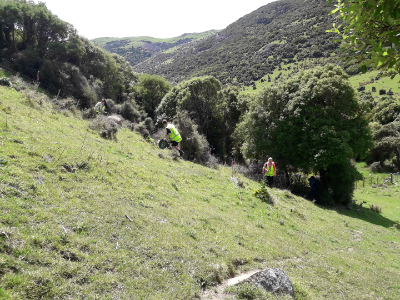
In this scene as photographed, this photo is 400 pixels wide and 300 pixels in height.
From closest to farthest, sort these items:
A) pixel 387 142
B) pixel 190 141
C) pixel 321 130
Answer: pixel 321 130 < pixel 190 141 < pixel 387 142

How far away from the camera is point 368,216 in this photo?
62.9ft

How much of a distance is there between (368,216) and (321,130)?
26.5 feet

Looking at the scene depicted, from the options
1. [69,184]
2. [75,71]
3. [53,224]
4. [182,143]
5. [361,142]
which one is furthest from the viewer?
[75,71]

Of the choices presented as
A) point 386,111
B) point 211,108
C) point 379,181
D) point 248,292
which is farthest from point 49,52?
point 386,111

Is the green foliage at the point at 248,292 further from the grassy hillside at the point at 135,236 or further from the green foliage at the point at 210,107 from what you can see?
the green foliage at the point at 210,107

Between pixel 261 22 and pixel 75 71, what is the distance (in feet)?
543

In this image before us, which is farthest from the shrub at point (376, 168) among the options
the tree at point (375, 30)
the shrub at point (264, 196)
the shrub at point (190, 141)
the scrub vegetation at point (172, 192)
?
the tree at point (375, 30)

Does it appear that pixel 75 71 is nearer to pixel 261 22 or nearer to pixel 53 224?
pixel 53 224

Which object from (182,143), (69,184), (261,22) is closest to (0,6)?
(182,143)

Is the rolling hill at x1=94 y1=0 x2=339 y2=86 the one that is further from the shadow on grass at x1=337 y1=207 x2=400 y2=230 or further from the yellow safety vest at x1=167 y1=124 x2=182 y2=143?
the yellow safety vest at x1=167 y1=124 x2=182 y2=143

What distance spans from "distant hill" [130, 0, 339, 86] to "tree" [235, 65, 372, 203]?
70490 millimetres

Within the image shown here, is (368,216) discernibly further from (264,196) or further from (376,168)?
(376,168)

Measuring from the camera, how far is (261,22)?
6304 inches

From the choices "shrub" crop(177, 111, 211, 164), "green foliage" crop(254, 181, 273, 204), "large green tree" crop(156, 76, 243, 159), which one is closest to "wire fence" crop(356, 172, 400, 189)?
"large green tree" crop(156, 76, 243, 159)
